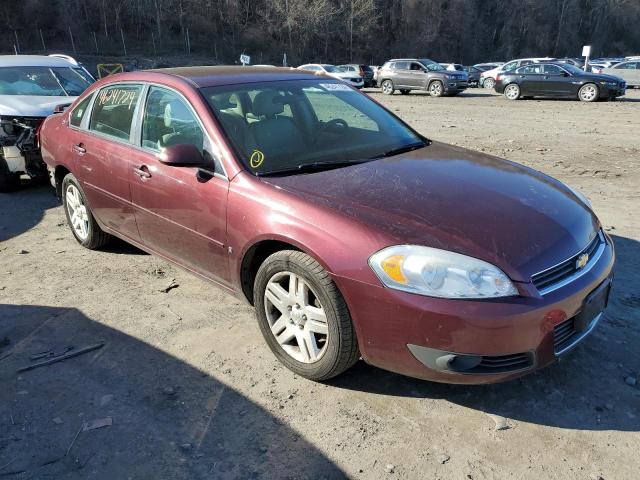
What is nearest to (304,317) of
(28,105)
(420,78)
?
(28,105)

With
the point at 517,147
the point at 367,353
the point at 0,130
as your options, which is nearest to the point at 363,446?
the point at 367,353

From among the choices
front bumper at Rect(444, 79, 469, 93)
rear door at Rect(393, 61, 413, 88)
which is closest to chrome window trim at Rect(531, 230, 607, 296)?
front bumper at Rect(444, 79, 469, 93)

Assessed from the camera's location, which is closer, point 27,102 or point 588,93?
point 27,102

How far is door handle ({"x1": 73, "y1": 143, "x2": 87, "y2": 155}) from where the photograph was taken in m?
4.57

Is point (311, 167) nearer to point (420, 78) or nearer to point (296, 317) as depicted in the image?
point (296, 317)

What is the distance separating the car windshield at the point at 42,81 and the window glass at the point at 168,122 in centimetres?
484

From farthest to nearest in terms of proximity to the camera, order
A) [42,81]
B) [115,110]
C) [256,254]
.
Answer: [42,81], [115,110], [256,254]

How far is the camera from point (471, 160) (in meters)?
3.71

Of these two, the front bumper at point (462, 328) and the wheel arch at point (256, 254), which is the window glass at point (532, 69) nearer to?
the front bumper at point (462, 328)

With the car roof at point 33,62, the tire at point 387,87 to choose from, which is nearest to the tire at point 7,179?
the car roof at point 33,62

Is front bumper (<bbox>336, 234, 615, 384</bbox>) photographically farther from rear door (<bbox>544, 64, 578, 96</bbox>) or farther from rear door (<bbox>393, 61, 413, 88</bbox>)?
rear door (<bbox>393, 61, 413, 88</bbox>)

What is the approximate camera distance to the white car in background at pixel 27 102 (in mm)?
6895

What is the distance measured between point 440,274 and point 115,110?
10.3ft

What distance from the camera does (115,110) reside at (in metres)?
4.32
